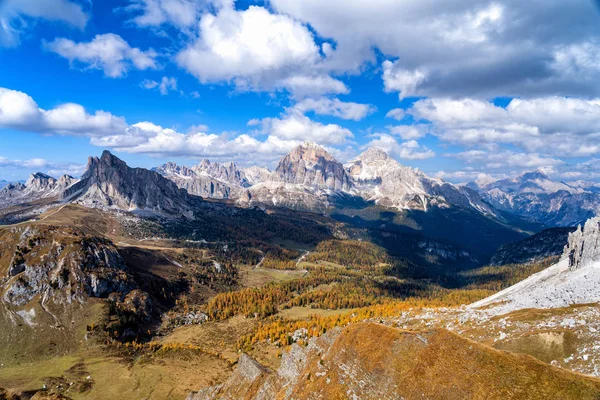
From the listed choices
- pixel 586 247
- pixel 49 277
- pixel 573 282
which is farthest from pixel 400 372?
pixel 49 277

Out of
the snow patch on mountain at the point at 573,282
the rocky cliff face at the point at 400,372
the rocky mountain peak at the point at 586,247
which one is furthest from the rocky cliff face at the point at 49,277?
the rocky mountain peak at the point at 586,247

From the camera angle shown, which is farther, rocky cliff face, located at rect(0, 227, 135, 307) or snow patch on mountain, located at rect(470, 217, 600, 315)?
rocky cliff face, located at rect(0, 227, 135, 307)

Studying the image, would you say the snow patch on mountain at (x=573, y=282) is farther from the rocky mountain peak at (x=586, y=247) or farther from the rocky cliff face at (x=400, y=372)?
the rocky cliff face at (x=400, y=372)

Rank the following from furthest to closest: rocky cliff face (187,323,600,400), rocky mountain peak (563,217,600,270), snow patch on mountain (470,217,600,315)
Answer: rocky mountain peak (563,217,600,270) < snow patch on mountain (470,217,600,315) < rocky cliff face (187,323,600,400)

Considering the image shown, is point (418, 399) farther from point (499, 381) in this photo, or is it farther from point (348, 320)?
point (348, 320)

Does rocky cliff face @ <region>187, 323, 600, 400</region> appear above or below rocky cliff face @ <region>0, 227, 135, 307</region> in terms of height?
above

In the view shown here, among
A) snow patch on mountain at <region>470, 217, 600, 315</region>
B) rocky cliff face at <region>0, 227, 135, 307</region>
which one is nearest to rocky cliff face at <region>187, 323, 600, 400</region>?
snow patch on mountain at <region>470, 217, 600, 315</region>

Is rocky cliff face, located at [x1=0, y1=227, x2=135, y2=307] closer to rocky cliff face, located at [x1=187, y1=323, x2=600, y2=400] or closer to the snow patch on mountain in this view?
rocky cliff face, located at [x1=187, y1=323, x2=600, y2=400]

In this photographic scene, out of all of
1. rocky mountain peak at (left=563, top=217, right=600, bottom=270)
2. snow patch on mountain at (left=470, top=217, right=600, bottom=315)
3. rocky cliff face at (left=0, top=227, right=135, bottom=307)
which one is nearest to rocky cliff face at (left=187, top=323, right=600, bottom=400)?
snow patch on mountain at (left=470, top=217, right=600, bottom=315)

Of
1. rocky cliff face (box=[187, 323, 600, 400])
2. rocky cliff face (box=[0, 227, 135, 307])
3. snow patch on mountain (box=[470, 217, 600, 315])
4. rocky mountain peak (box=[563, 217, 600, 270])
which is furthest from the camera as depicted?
rocky cliff face (box=[0, 227, 135, 307])
